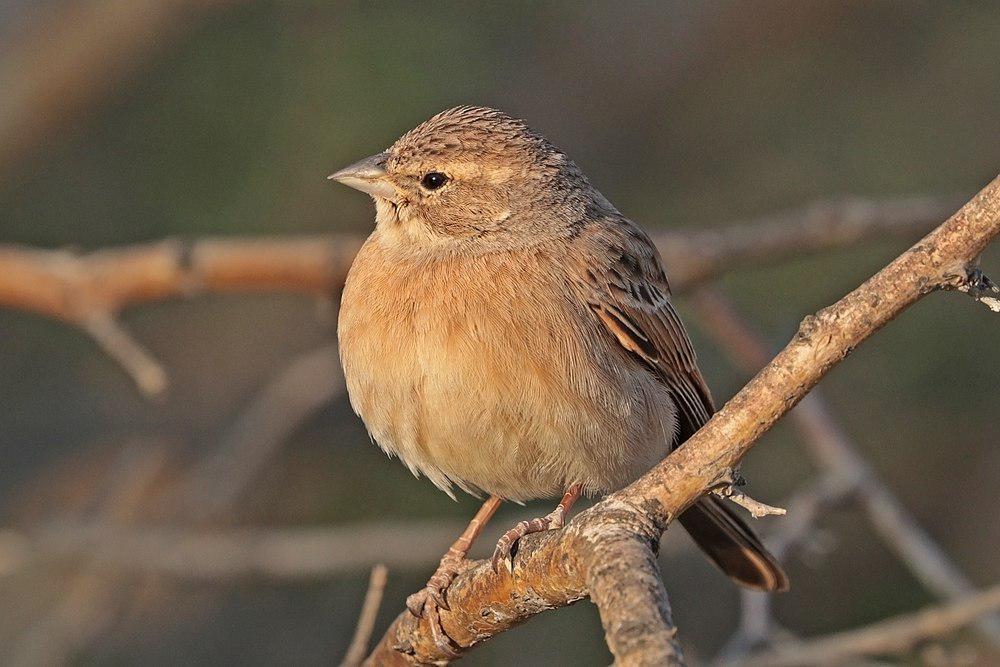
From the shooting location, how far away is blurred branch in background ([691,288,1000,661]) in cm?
562

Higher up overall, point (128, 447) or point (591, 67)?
point (591, 67)

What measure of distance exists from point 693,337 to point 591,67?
2447mm

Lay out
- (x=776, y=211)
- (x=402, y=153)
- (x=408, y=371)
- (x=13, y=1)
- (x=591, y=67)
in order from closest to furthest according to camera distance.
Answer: (x=408, y=371) → (x=402, y=153) → (x=13, y=1) → (x=776, y=211) → (x=591, y=67)

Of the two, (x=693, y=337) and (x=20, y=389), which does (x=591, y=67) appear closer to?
(x=693, y=337)

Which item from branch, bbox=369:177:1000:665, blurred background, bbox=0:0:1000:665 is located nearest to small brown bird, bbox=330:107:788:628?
branch, bbox=369:177:1000:665

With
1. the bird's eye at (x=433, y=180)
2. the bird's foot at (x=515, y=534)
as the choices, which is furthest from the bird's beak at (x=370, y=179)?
the bird's foot at (x=515, y=534)

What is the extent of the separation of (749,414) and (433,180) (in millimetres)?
2323

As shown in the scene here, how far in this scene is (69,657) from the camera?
7113 millimetres

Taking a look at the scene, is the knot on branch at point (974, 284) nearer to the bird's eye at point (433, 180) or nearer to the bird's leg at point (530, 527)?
the bird's leg at point (530, 527)

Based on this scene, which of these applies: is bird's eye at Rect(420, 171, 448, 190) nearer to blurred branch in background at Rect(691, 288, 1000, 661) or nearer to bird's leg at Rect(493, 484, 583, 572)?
bird's leg at Rect(493, 484, 583, 572)

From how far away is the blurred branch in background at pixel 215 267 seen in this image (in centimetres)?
637

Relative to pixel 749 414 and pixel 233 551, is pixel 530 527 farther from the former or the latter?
pixel 233 551

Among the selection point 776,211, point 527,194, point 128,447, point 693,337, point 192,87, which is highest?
point 192,87

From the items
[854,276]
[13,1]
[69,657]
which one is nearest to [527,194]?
[69,657]
